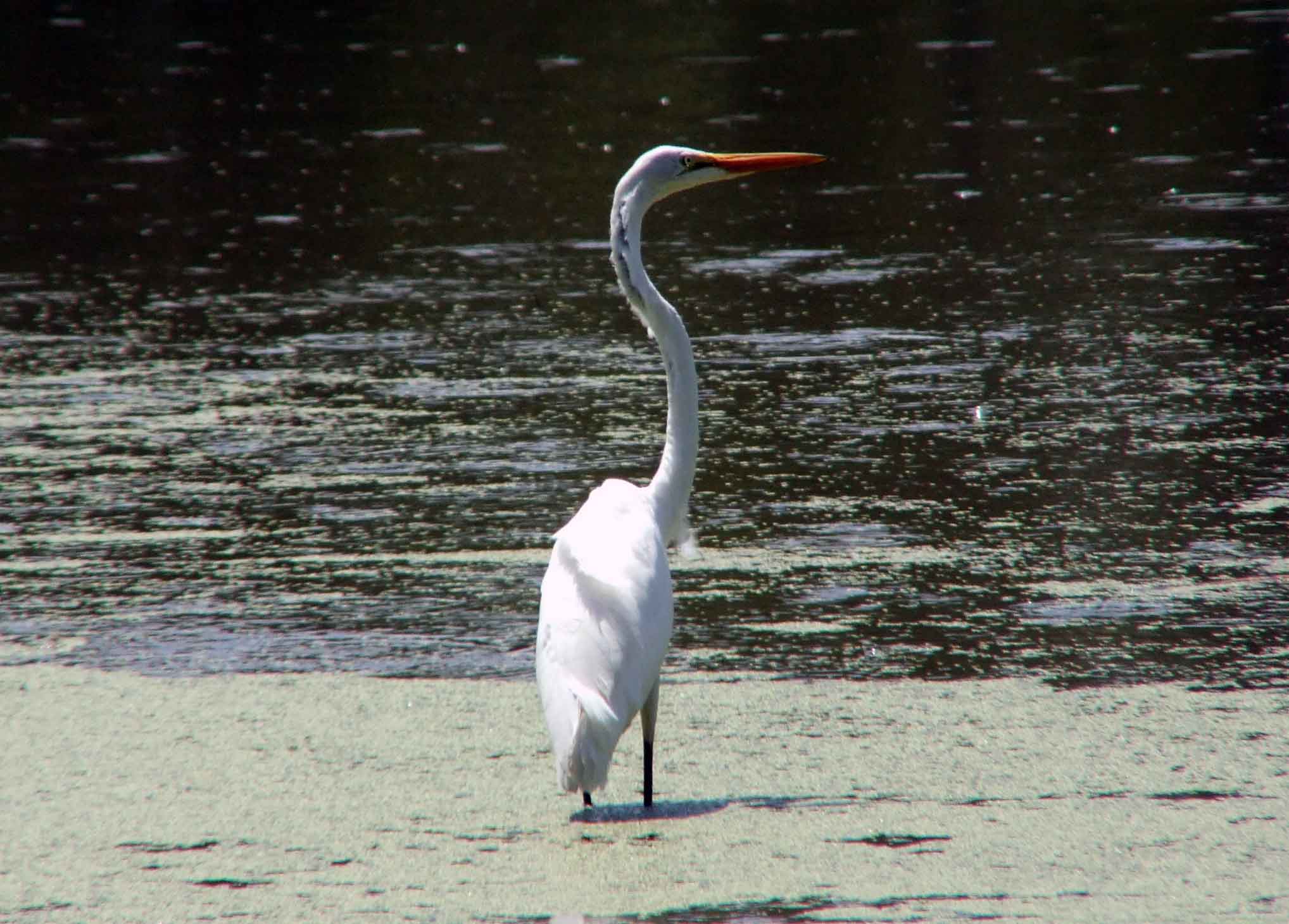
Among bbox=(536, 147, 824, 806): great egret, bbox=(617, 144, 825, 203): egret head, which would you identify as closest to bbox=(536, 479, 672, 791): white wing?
bbox=(536, 147, 824, 806): great egret

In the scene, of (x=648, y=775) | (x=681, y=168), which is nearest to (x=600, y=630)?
(x=648, y=775)

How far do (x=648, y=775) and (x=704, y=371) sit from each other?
3930 millimetres

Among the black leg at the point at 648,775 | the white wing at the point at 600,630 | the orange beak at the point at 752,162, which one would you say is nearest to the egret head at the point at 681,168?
the orange beak at the point at 752,162

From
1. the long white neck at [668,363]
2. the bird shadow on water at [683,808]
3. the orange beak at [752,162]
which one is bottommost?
the bird shadow on water at [683,808]

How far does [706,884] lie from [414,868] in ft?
1.92

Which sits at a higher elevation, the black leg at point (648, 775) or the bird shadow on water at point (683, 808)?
the black leg at point (648, 775)

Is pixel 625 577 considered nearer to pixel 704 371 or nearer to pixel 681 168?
pixel 681 168

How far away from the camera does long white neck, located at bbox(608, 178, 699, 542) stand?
4.52 metres

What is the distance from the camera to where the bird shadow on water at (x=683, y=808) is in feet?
12.5

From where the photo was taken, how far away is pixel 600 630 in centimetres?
396

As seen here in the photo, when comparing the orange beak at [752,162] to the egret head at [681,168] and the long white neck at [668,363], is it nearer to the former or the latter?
the egret head at [681,168]

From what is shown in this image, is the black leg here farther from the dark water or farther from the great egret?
the dark water

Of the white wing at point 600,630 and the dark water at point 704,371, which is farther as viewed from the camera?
the dark water at point 704,371

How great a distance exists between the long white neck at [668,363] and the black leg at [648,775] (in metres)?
0.74
